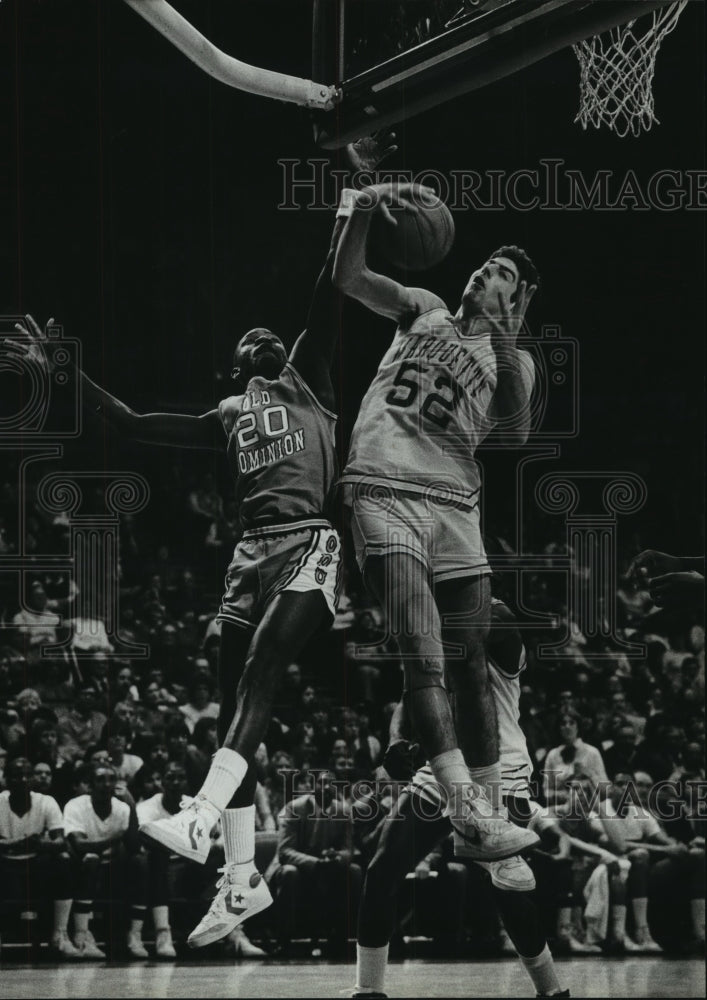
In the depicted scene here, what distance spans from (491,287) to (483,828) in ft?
7.91

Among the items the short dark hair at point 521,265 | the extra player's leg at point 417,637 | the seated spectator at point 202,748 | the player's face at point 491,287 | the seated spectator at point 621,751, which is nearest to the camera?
the extra player's leg at point 417,637

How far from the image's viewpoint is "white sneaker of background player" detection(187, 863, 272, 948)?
5.90m

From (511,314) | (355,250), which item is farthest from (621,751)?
(355,250)

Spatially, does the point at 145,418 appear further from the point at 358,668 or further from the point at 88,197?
the point at 358,668

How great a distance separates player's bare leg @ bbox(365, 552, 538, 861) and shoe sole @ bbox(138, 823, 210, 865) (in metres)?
1.09

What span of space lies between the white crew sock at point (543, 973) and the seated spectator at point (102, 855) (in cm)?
171

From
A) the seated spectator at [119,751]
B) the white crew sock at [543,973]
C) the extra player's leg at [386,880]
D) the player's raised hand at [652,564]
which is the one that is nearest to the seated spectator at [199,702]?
the seated spectator at [119,751]

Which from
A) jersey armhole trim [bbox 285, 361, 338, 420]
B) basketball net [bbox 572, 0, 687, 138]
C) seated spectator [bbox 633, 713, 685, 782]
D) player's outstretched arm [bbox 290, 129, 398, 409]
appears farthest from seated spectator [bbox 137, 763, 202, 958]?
basketball net [bbox 572, 0, 687, 138]

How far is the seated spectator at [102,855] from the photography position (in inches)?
239

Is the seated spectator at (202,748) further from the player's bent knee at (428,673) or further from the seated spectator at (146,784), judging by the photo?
the player's bent knee at (428,673)

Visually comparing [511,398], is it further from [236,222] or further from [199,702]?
[199,702]

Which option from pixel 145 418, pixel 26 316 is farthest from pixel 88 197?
pixel 145 418

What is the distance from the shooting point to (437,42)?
5.44m

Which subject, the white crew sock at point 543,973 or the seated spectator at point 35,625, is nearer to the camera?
the white crew sock at point 543,973
